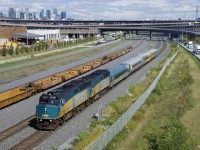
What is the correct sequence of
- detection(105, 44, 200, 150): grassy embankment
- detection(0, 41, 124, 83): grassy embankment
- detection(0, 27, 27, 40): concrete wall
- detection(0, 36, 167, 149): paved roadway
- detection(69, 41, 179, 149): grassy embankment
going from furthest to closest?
1. detection(0, 27, 27, 40): concrete wall
2. detection(0, 41, 124, 83): grassy embankment
3. detection(0, 36, 167, 149): paved roadway
4. detection(69, 41, 179, 149): grassy embankment
5. detection(105, 44, 200, 150): grassy embankment

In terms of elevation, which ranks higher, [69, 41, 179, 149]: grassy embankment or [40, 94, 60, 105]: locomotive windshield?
[40, 94, 60, 105]: locomotive windshield

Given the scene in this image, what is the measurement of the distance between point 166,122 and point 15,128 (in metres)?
13.1

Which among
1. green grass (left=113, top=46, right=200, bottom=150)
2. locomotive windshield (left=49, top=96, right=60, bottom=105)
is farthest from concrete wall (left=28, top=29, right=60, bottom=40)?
locomotive windshield (left=49, top=96, right=60, bottom=105)

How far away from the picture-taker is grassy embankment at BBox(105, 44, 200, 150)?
24103 millimetres

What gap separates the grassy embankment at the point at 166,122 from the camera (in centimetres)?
2410

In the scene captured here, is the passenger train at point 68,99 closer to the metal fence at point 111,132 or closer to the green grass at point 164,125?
the metal fence at point 111,132

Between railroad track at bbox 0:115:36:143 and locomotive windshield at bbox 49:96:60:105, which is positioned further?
locomotive windshield at bbox 49:96:60:105

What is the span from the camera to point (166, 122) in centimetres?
3294

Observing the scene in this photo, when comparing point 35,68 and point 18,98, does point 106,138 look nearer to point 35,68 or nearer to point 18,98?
point 18,98

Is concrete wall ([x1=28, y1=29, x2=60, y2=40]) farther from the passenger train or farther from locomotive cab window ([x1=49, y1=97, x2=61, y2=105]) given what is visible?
locomotive cab window ([x1=49, y1=97, x2=61, y2=105])

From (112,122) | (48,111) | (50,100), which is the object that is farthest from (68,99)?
(112,122)

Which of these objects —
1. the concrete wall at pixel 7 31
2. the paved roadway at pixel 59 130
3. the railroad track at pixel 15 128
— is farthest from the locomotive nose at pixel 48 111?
the concrete wall at pixel 7 31

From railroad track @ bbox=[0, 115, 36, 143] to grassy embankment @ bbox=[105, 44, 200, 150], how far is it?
8.59 meters

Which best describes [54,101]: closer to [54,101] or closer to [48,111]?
[54,101]
